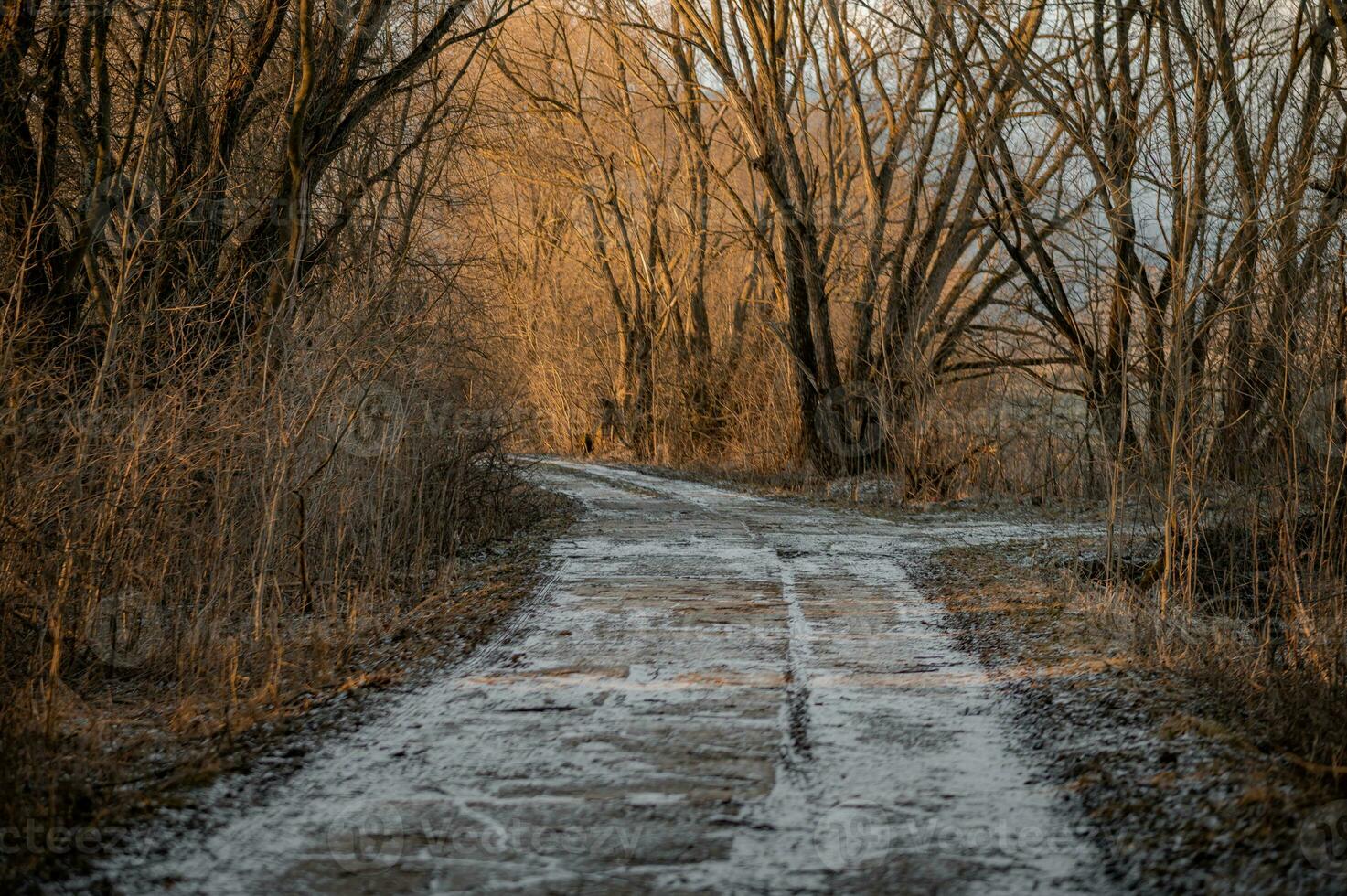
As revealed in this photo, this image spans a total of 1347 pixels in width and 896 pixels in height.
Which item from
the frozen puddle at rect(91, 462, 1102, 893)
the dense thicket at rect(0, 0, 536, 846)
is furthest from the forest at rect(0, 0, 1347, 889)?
the frozen puddle at rect(91, 462, 1102, 893)

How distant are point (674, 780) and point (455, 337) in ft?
27.1

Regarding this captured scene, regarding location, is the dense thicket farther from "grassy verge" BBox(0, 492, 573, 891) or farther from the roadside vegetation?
the roadside vegetation

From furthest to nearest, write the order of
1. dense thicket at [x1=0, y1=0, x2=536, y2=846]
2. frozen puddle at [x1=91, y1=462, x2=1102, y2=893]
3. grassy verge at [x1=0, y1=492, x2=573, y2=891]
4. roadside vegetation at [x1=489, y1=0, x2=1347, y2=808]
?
1. roadside vegetation at [x1=489, y1=0, x2=1347, y2=808]
2. dense thicket at [x1=0, y1=0, x2=536, y2=846]
3. grassy verge at [x1=0, y1=492, x2=573, y2=891]
4. frozen puddle at [x1=91, y1=462, x2=1102, y2=893]

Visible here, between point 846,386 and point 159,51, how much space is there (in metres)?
10.9

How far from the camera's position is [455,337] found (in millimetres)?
12047

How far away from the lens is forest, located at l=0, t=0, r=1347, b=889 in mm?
6379

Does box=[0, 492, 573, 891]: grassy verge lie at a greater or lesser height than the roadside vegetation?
lesser

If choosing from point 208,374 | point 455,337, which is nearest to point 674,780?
point 208,374

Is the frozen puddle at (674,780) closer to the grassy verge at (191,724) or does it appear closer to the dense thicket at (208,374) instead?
the grassy verge at (191,724)

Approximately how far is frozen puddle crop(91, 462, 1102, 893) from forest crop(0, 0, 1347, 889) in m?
0.81

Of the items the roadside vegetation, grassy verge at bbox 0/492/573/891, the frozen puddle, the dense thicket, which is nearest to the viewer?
the frozen puddle

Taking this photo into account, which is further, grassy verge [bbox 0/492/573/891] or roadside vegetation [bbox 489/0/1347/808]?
roadside vegetation [bbox 489/0/1347/808]

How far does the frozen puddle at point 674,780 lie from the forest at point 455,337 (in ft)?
2.66

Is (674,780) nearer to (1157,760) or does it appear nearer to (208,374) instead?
(1157,760)
